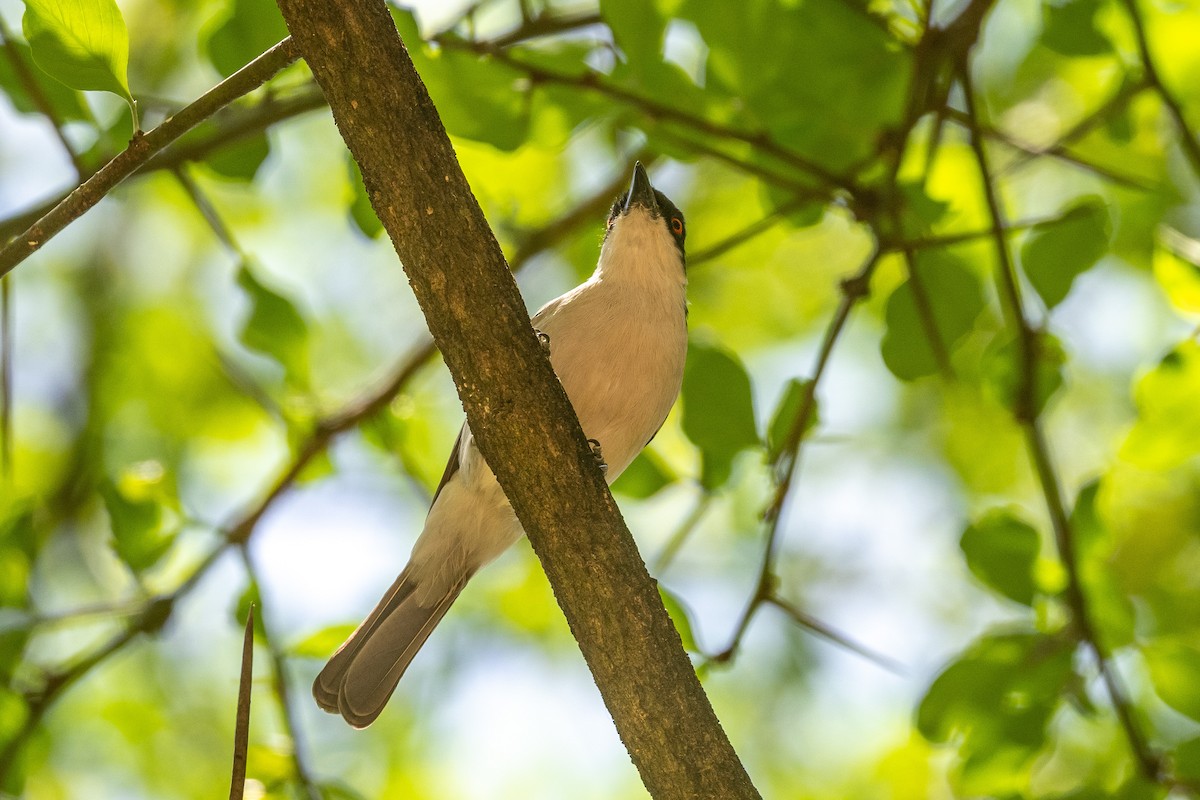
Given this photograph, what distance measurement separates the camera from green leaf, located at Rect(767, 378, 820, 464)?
3.67 m

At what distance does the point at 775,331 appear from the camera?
7289 mm

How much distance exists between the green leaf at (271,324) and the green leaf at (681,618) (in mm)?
1575

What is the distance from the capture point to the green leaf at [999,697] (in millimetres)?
3508

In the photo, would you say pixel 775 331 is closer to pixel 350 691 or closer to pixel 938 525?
pixel 938 525

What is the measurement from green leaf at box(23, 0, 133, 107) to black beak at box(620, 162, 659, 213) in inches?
100

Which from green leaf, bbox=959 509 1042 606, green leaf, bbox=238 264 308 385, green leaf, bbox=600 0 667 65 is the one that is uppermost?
green leaf, bbox=600 0 667 65

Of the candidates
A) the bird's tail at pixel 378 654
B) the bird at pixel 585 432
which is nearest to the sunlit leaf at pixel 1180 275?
the bird at pixel 585 432

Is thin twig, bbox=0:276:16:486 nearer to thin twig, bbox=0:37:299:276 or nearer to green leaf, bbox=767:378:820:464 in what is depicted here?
thin twig, bbox=0:37:299:276

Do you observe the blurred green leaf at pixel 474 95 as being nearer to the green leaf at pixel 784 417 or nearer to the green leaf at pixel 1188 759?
the green leaf at pixel 784 417

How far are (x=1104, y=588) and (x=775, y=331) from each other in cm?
375

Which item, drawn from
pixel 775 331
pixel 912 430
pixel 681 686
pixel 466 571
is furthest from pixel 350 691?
pixel 912 430

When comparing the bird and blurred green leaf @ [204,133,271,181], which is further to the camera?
the bird

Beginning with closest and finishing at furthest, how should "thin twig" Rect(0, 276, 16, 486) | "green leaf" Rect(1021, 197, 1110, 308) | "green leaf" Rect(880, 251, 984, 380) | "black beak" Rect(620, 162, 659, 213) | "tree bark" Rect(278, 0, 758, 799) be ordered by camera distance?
1. "tree bark" Rect(278, 0, 758, 799)
2. "thin twig" Rect(0, 276, 16, 486)
3. "green leaf" Rect(1021, 197, 1110, 308)
4. "green leaf" Rect(880, 251, 984, 380)
5. "black beak" Rect(620, 162, 659, 213)

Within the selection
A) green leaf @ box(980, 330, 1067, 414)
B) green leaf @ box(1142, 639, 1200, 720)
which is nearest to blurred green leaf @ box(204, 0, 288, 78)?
green leaf @ box(980, 330, 1067, 414)
